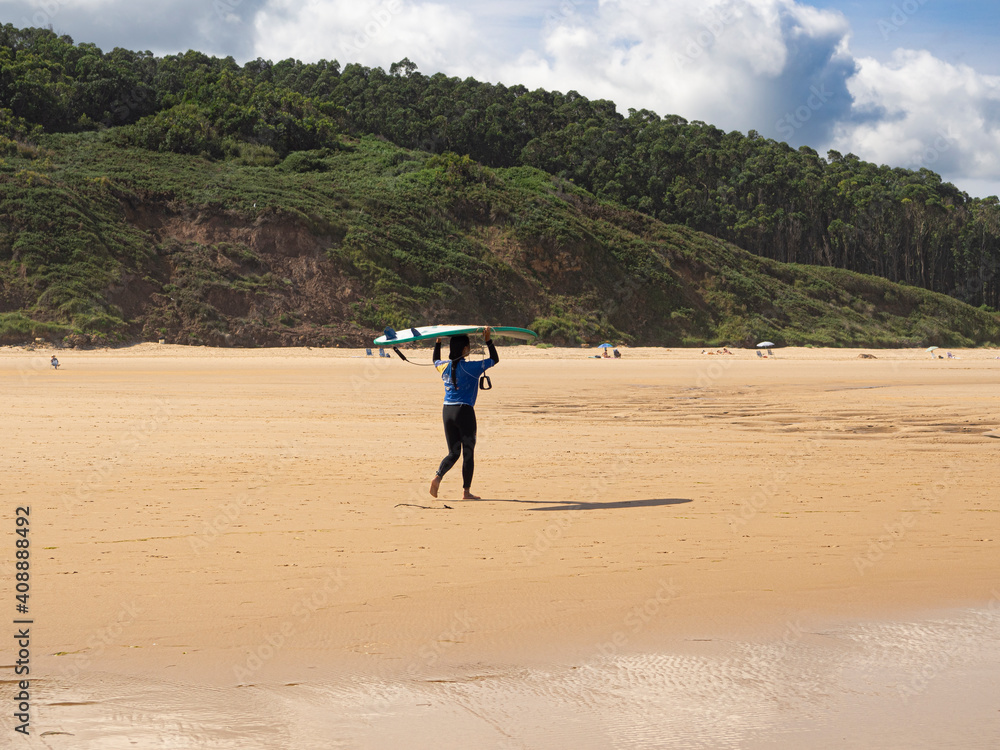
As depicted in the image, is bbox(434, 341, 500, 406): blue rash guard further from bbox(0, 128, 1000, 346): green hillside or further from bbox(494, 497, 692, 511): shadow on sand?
bbox(0, 128, 1000, 346): green hillside

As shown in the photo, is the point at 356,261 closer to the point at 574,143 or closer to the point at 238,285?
the point at 238,285

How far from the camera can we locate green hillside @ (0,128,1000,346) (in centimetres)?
4738

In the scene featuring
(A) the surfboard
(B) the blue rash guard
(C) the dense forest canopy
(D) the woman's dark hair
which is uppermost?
(C) the dense forest canopy

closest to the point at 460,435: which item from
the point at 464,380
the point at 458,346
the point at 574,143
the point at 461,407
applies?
the point at 461,407

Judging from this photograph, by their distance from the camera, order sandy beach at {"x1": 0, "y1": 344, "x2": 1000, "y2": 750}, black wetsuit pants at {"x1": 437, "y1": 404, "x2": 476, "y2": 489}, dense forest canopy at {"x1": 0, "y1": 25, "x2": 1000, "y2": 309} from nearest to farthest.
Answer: sandy beach at {"x1": 0, "y1": 344, "x2": 1000, "y2": 750}, black wetsuit pants at {"x1": 437, "y1": 404, "x2": 476, "y2": 489}, dense forest canopy at {"x1": 0, "y1": 25, "x2": 1000, "y2": 309}

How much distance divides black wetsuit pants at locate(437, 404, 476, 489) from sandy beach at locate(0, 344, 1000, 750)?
1.22 ft

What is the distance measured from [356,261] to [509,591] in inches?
2005

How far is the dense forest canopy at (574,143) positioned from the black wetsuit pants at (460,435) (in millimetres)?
60938

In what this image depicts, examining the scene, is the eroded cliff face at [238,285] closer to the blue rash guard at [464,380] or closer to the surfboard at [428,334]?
the surfboard at [428,334]

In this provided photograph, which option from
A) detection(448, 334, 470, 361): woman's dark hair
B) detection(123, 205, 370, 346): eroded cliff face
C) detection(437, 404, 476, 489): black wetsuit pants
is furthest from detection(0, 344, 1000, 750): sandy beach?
detection(123, 205, 370, 346): eroded cliff face

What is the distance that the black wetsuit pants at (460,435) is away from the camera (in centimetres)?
918

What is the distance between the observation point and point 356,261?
182ft

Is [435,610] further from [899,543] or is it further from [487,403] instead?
[487,403]

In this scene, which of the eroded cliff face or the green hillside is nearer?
the eroded cliff face
